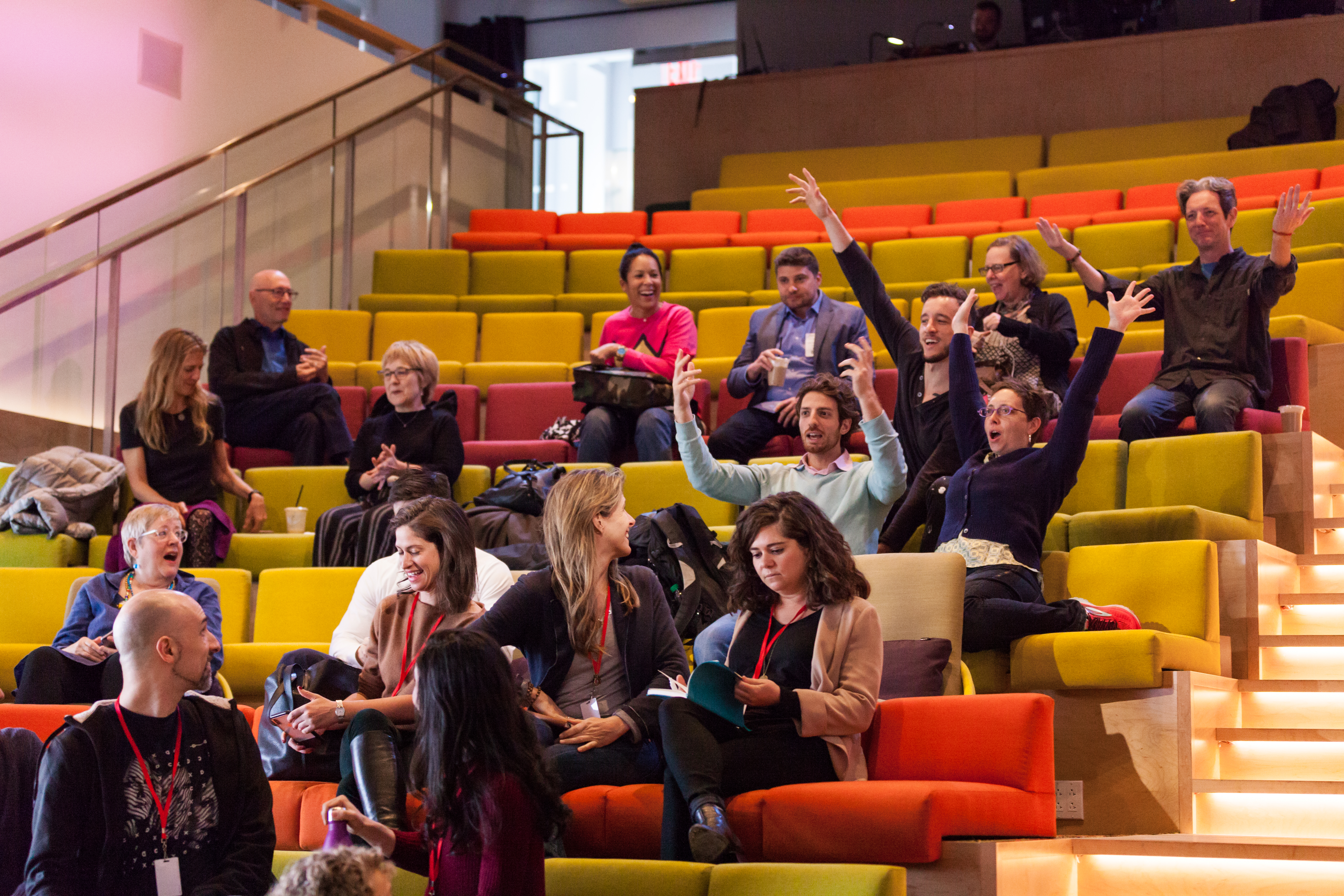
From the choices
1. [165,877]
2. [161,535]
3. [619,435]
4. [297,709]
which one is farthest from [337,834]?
[619,435]

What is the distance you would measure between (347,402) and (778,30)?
19.2 feet

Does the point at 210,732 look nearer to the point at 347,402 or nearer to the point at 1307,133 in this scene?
the point at 347,402

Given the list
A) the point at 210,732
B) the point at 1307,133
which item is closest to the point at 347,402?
the point at 210,732

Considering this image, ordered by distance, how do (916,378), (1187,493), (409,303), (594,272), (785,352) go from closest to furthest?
1. (1187,493)
2. (916,378)
3. (785,352)
4. (409,303)
5. (594,272)

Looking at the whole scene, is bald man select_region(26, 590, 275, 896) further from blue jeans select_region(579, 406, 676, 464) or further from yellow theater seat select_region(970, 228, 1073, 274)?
yellow theater seat select_region(970, 228, 1073, 274)

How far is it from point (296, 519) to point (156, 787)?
2.63m

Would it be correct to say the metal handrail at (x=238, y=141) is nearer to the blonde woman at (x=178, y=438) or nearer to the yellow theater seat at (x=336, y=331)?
the yellow theater seat at (x=336, y=331)

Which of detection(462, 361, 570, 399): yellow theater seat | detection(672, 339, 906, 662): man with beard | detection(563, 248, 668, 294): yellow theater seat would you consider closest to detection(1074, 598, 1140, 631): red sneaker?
detection(672, 339, 906, 662): man with beard

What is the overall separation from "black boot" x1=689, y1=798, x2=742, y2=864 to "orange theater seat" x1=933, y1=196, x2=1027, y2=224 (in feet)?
17.4

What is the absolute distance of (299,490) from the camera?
16.0ft

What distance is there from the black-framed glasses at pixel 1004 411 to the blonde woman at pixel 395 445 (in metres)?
1.84

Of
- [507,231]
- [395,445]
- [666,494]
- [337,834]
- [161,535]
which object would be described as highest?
[507,231]

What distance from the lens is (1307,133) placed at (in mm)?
7461

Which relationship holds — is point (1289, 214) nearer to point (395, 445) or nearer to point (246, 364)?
point (395, 445)
